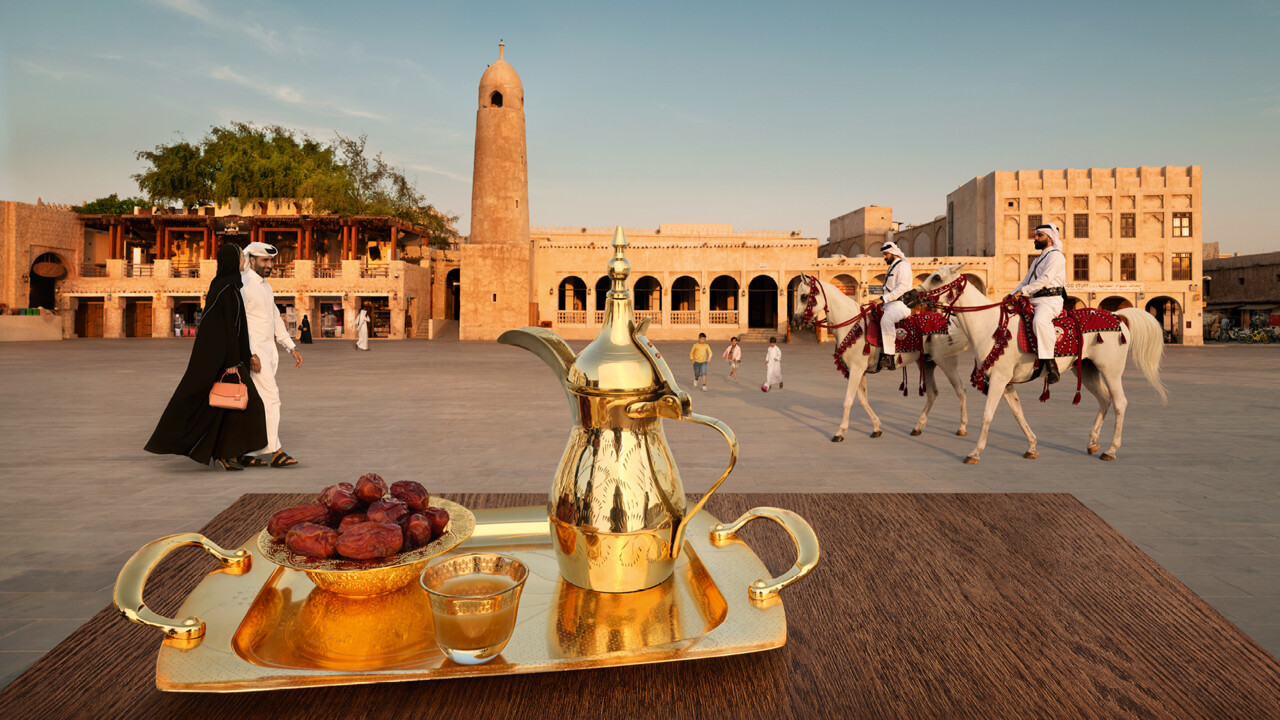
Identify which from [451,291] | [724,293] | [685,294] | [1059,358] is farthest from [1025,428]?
[451,291]

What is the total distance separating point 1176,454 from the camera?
243 inches

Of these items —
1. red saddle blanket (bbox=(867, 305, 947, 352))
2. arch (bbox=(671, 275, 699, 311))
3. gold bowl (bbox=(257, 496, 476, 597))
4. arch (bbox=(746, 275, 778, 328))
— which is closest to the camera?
gold bowl (bbox=(257, 496, 476, 597))

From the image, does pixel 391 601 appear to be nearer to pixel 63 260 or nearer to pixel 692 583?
pixel 692 583

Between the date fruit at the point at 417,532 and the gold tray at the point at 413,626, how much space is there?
0.10 meters

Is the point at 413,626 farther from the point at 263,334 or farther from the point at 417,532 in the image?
the point at 263,334

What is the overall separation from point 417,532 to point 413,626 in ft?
0.44

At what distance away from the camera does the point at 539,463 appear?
570 centimetres

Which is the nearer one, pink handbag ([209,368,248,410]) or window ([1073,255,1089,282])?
pink handbag ([209,368,248,410])

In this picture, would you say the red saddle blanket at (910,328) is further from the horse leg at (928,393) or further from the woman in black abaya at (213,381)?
the woman in black abaya at (213,381)

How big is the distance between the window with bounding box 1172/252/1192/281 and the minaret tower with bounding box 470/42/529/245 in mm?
30398

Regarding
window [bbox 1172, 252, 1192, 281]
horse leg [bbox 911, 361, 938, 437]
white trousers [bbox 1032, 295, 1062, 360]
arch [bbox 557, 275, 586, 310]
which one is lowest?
horse leg [bbox 911, 361, 938, 437]

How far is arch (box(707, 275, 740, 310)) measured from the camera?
38.2 meters

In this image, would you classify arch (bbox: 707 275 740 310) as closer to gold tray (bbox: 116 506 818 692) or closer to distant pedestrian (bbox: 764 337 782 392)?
distant pedestrian (bbox: 764 337 782 392)

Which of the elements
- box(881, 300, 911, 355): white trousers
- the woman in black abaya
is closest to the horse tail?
box(881, 300, 911, 355): white trousers
